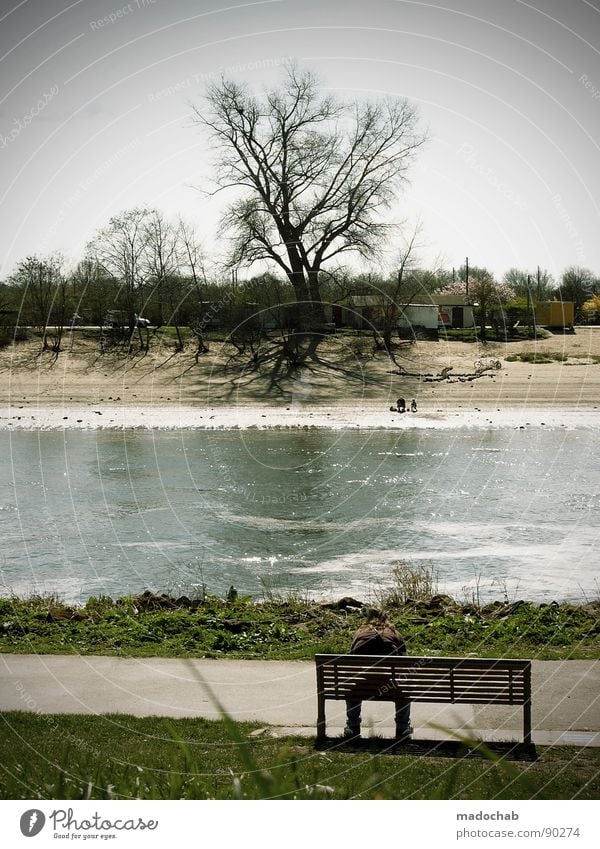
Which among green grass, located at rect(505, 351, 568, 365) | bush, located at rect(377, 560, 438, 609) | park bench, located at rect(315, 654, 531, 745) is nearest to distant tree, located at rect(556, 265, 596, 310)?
green grass, located at rect(505, 351, 568, 365)

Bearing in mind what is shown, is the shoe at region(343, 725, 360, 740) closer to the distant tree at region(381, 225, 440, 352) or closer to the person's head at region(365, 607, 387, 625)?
the person's head at region(365, 607, 387, 625)

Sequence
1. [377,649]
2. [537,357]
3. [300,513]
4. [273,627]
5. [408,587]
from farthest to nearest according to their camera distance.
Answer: [537,357]
[300,513]
[408,587]
[273,627]
[377,649]

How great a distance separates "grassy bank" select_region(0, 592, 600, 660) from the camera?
43.3 feet

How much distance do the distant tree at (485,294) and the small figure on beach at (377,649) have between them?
48.5 meters

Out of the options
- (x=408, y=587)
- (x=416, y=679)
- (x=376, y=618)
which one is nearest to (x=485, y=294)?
(x=408, y=587)

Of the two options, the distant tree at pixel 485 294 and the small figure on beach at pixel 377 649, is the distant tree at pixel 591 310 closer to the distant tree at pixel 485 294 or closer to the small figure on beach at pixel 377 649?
the distant tree at pixel 485 294

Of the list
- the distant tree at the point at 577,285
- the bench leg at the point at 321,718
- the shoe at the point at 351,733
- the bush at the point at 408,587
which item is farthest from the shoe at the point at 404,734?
the distant tree at the point at 577,285

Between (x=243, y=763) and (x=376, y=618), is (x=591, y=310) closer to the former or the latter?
(x=376, y=618)

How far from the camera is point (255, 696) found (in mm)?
11078

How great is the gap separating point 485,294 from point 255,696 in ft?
Answer: 177

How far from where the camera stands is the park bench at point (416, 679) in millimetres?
10055

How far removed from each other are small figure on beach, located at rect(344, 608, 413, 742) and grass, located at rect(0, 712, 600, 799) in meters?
0.29

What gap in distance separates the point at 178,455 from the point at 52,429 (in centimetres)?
963

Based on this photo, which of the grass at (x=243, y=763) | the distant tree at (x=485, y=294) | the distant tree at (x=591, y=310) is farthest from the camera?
the distant tree at (x=591, y=310)
